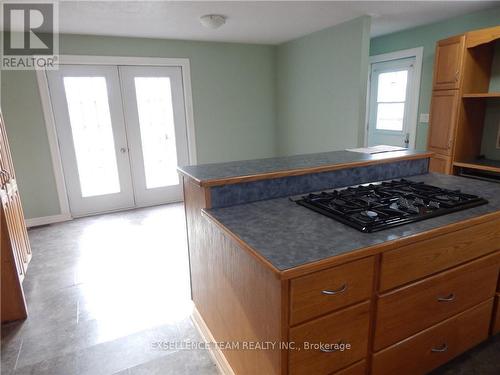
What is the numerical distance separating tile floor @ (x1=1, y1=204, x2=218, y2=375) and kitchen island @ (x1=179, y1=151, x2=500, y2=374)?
41cm

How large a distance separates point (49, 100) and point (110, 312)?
9.73 feet

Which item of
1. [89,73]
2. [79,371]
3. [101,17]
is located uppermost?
[101,17]

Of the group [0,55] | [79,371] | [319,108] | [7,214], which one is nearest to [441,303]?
[79,371]

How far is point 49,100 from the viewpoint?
12.8 feet

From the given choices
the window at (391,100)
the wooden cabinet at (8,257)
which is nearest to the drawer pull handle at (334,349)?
the wooden cabinet at (8,257)

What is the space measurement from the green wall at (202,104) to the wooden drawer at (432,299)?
3.95 metres

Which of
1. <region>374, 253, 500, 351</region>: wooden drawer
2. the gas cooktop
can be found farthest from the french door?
<region>374, 253, 500, 351</region>: wooden drawer

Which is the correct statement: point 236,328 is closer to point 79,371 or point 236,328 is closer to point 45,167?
point 79,371

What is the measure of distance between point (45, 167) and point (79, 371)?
312 cm

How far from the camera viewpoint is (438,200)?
1.58 m

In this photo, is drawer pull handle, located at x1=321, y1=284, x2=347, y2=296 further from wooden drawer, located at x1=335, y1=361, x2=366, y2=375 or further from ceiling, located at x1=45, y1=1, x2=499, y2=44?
ceiling, located at x1=45, y1=1, x2=499, y2=44

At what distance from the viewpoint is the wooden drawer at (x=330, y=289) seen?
1049 millimetres

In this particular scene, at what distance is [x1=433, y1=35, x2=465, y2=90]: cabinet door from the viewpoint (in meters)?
3.13

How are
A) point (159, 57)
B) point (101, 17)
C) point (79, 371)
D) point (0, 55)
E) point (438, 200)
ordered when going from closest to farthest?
point (438, 200) < point (79, 371) < point (101, 17) < point (0, 55) < point (159, 57)
